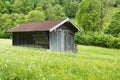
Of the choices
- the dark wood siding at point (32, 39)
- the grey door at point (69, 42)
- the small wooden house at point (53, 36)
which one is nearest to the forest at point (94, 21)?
the grey door at point (69, 42)

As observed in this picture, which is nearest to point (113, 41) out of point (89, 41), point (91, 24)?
→ point (89, 41)

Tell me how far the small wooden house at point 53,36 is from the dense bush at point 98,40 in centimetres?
1521

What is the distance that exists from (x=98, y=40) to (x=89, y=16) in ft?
28.6

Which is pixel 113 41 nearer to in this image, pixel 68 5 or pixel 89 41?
pixel 89 41

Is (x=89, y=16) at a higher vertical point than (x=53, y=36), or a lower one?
higher

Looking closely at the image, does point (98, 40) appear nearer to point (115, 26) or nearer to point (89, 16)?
point (89, 16)

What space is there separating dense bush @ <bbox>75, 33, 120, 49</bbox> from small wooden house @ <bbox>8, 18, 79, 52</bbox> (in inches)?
599

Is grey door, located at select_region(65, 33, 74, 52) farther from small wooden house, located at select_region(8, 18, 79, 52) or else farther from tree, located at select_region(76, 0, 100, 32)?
tree, located at select_region(76, 0, 100, 32)

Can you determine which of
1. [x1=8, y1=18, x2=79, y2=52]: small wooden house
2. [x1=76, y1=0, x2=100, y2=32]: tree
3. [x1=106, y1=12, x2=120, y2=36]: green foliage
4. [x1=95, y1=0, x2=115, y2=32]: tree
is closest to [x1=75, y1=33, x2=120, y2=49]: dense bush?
[x1=76, y1=0, x2=100, y2=32]: tree

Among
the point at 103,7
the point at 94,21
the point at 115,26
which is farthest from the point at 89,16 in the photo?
the point at 115,26

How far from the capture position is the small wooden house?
29.8 meters

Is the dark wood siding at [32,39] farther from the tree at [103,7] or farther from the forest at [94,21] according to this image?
the tree at [103,7]

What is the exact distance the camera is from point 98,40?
48.6 metres

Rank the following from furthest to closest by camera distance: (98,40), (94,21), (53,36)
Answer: (94,21)
(98,40)
(53,36)
